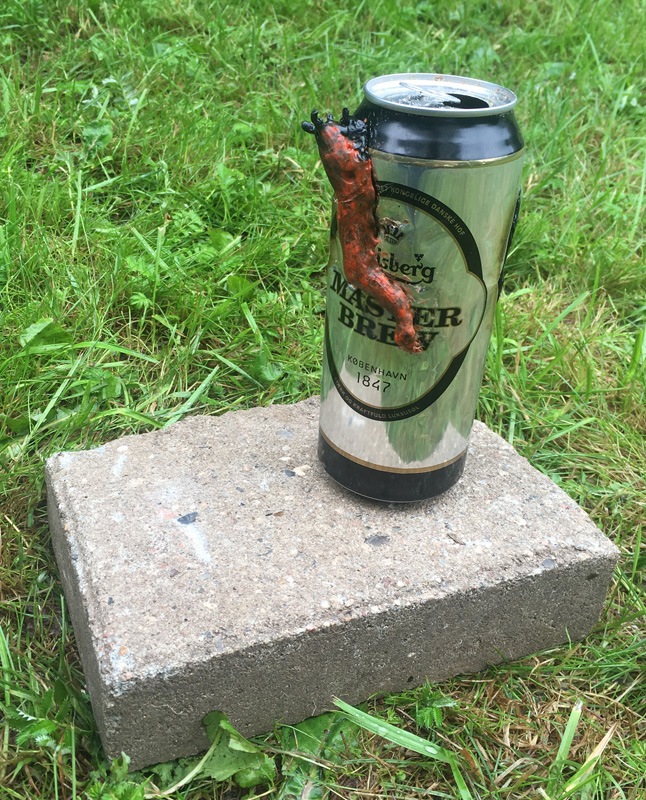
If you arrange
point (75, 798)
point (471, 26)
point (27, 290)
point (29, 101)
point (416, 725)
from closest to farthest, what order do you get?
point (75, 798) < point (416, 725) < point (27, 290) < point (29, 101) < point (471, 26)

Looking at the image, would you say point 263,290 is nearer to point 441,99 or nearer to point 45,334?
point 45,334

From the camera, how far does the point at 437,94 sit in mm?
1340

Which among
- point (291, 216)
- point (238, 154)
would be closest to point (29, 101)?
point (238, 154)

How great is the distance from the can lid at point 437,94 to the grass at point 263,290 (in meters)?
0.94

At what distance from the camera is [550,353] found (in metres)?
2.43

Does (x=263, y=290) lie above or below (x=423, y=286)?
below

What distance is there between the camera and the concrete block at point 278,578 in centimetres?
134

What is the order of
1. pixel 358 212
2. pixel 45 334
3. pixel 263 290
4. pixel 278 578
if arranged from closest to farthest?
pixel 358 212, pixel 278 578, pixel 45 334, pixel 263 290

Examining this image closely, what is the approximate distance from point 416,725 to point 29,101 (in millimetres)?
2284

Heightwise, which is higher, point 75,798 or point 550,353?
point 550,353

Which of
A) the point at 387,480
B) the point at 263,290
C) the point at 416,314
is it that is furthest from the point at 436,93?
the point at 263,290

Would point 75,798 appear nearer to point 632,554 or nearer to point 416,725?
point 416,725

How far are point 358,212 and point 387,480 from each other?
547mm

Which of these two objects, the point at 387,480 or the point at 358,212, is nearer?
the point at 358,212
